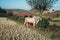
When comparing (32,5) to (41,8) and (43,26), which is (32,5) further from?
(43,26)

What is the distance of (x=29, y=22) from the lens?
67.0ft

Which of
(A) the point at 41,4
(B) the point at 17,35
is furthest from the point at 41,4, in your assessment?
(B) the point at 17,35

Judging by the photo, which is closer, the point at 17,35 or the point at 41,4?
the point at 17,35

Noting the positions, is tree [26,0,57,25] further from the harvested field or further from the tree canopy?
the harvested field

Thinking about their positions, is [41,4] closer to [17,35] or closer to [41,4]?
[41,4]

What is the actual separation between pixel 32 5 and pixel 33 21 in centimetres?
2242

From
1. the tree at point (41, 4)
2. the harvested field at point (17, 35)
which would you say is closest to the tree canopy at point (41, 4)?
the tree at point (41, 4)

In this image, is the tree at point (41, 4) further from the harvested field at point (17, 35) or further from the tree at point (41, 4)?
the harvested field at point (17, 35)

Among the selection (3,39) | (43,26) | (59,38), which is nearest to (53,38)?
(59,38)

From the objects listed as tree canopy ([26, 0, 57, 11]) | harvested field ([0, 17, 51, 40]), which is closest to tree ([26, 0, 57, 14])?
tree canopy ([26, 0, 57, 11])

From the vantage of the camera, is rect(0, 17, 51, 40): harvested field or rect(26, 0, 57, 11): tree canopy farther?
rect(26, 0, 57, 11): tree canopy

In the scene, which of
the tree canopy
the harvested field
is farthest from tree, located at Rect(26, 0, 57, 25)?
the harvested field

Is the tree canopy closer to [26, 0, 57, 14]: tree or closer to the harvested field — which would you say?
[26, 0, 57, 14]: tree

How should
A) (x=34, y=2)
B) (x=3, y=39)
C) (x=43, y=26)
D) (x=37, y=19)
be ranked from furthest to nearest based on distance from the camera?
(x=34, y=2) → (x=37, y=19) → (x=43, y=26) → (x=3, y=39)
